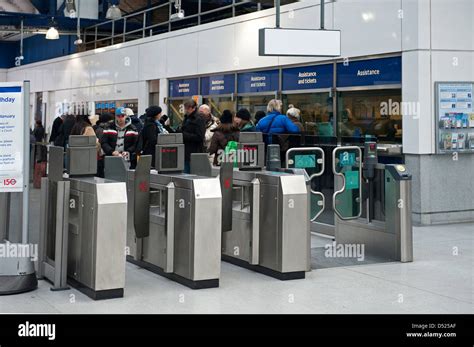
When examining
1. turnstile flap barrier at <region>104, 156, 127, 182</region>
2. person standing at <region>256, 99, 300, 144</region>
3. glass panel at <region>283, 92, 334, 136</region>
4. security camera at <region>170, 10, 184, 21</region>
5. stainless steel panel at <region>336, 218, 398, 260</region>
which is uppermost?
security camera at <region>170, 10, 184, 21</region>

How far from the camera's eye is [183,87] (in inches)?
612

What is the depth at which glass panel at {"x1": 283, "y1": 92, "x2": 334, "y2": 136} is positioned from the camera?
37.3ft

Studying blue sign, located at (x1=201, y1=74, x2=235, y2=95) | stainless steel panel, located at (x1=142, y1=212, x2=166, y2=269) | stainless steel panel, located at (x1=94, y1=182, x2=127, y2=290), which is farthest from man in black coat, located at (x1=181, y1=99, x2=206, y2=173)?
blue sign, located at (x1=201, y1=74, x2=235, y2=95)

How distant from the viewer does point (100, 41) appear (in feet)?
68.2

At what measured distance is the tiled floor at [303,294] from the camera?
5.61m

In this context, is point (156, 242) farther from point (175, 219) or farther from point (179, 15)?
point (179, 15)

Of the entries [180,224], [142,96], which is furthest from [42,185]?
[142,96]

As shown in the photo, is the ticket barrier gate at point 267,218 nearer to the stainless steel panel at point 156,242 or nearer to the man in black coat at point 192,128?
the stainless steel panel at point 156,242

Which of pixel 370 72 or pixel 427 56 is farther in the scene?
pixel 370 72

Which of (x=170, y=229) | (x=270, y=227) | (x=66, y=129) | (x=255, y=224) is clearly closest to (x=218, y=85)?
(x=66, y=129)

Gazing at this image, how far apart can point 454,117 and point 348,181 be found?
2591mm

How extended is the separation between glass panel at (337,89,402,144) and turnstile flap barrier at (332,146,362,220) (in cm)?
213

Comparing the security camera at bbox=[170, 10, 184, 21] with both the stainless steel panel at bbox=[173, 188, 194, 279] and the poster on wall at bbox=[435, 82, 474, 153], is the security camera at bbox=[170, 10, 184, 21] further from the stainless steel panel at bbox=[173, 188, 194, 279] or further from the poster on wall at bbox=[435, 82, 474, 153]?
the stainless steel panel at bbox=[173, 188, 194, 279]
